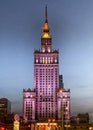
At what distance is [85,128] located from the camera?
199750 mm

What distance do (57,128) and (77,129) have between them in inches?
966

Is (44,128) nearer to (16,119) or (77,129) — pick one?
(77,129)

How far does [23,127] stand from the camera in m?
Answer: 197

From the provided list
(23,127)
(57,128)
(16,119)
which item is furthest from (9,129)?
(16,119)

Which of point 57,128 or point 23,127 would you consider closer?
point 57,128

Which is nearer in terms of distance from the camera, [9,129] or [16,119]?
[16,119]

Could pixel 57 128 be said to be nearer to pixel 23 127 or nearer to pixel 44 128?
pixel 44 128

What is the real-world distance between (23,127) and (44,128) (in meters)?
13.3

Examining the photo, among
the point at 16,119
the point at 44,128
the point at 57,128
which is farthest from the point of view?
the point at 44,128

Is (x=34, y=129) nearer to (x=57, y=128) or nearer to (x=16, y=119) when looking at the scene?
(x=57, y=128)

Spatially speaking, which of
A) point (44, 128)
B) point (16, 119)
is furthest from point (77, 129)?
point (16, 119)

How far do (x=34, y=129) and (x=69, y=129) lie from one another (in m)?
21.3

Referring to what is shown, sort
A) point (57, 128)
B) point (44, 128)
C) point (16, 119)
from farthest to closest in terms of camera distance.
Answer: point (44, 128)
point (57, 128)
point (16, 119)

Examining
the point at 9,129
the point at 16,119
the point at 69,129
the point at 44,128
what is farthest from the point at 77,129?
the point at 16,119
